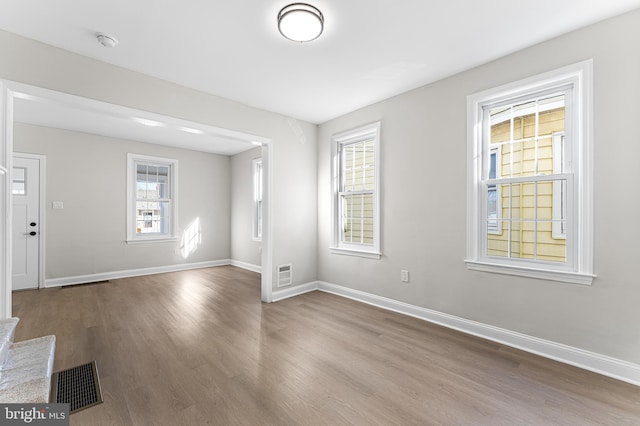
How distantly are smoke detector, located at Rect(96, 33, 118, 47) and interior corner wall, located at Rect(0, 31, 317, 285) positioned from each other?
402 mm

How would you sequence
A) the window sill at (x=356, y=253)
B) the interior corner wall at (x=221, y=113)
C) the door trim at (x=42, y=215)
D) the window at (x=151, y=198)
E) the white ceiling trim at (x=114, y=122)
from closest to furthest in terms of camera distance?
the interior corner wall at (x=221, y=113), the white ceiling trim at (x=114, y=122), the window sill at (x=356, y=253), the door trim at (x=42, y=215), the window at (x=151, y=198)

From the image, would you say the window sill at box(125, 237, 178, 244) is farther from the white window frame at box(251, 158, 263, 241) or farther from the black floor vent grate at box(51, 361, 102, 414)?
the black floor vent grate at box(51, 361, 102, 414)

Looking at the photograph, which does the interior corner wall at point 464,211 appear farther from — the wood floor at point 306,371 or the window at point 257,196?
the window at point 257,196

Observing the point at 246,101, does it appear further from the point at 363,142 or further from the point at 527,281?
the point at 527,281

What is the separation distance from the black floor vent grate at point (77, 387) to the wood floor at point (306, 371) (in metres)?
0.07

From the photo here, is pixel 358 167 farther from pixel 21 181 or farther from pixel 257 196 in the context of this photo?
pixel 21 181

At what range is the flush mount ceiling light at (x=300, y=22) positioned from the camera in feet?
6.68

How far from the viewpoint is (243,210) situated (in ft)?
21.5

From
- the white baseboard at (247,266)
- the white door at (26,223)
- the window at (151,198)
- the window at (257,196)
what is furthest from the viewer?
the window at (257,196)

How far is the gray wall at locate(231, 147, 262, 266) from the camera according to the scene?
6.21 m

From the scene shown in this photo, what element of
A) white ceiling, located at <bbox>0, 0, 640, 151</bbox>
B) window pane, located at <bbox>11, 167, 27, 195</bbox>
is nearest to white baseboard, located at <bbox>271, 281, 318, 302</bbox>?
white ceiling, located at <bbox>0, 0, 640, 151</bbox>

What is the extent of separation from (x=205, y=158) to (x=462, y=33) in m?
5.78

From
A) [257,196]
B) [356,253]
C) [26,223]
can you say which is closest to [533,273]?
[356,253]

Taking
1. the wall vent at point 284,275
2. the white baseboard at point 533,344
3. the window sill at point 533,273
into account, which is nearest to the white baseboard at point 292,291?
the wall vent at point 284,275
